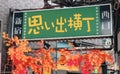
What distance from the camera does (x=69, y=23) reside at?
10344 mm

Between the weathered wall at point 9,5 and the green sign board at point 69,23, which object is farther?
the weathered wall at point 9,5

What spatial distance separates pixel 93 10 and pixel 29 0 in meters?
7.75

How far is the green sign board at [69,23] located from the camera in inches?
394

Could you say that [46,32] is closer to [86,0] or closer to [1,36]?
[86,0]

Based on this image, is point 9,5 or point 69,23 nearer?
point 69,23

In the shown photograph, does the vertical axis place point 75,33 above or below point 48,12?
below

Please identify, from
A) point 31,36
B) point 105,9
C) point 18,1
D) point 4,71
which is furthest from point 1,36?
point 105,9

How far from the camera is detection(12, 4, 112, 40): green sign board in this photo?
10016 mm

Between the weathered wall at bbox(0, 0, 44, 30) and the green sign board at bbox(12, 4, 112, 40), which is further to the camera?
the weathered wall at bbox(0, 0, 44, 30)

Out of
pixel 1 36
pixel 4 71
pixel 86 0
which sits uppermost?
pixel 86 0

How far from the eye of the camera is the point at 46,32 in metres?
10.4

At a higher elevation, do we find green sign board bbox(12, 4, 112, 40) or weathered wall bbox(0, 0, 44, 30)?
weathered wall bbox(0, 0, 44, 30)

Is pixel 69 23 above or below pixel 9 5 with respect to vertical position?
below

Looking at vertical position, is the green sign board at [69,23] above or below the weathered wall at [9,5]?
below
